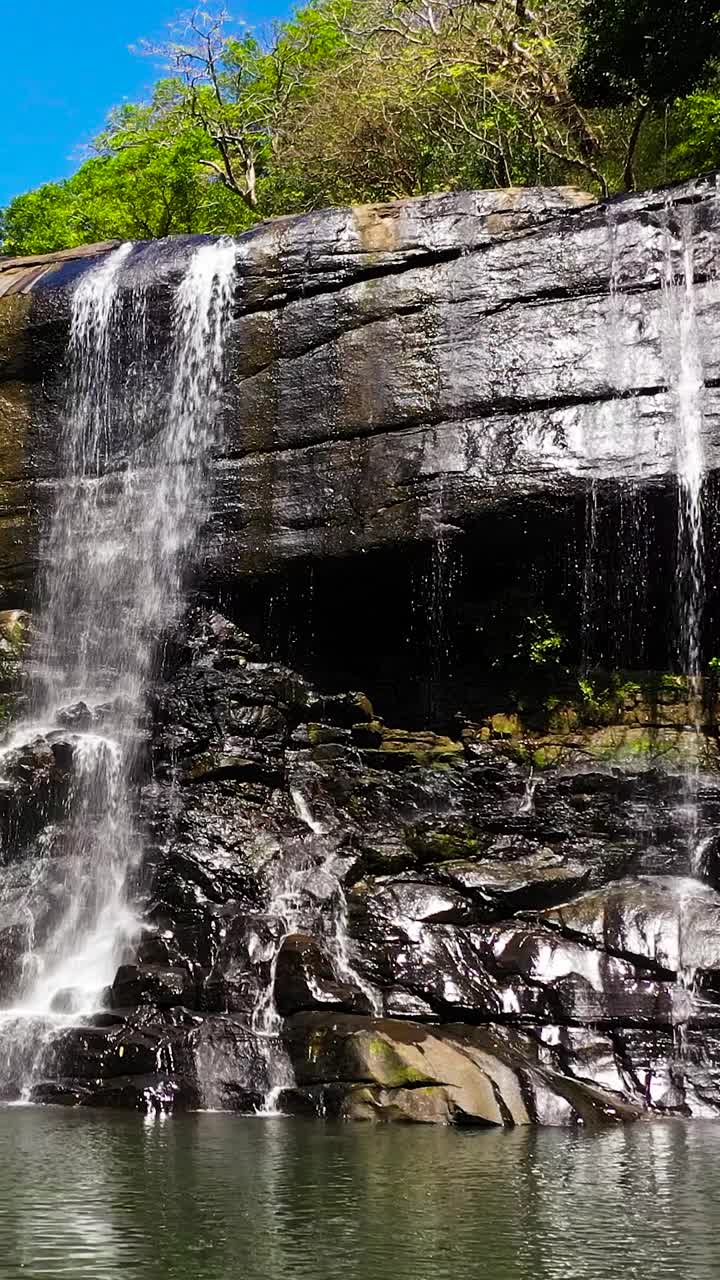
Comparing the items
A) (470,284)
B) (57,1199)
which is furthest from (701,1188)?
(470,284)

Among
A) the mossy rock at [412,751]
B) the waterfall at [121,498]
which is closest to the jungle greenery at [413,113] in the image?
the waterfall at [121,498]

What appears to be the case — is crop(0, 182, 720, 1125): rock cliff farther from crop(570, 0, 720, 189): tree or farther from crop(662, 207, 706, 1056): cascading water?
crop(570, 0, 720, 189): tree

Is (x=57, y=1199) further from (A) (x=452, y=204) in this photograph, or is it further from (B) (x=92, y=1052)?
(A) (x=452, y=204)

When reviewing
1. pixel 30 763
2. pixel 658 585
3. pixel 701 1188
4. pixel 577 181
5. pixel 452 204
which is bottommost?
pixel 701 1188

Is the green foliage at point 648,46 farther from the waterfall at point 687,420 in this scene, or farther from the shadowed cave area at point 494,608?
the shadowed cave area at point 494,608

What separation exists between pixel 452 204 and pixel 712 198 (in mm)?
2955

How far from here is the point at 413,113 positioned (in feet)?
75.3

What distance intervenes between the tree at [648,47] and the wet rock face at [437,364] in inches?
124

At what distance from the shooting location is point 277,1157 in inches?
265

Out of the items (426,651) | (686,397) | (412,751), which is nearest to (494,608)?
(426,651)

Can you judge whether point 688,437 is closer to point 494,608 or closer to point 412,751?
point 494,608

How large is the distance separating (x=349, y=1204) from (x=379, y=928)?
6071 mm

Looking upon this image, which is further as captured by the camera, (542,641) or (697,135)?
(697,135)

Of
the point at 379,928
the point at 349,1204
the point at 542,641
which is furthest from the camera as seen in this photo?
the point at 542,641
